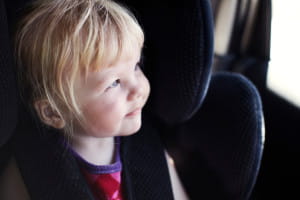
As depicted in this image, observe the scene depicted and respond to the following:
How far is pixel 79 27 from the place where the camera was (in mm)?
839

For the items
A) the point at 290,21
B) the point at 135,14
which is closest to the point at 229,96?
the point at 135,14

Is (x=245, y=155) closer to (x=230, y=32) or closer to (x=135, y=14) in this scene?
(x=135, y=14)

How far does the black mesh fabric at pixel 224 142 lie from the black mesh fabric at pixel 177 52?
101 mm

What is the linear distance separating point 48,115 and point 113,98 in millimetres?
164

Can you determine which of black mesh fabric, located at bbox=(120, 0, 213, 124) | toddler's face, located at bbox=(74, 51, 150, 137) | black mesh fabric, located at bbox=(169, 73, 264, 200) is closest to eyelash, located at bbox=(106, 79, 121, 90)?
toddler's face, located at bbox=(74, 51, 150, 137)

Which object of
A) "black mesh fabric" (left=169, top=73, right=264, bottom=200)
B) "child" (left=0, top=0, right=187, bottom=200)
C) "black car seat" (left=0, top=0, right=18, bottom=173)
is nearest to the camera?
"black car seat" (left=0, top=0, right=18, bottom=173)

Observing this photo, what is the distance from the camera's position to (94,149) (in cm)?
106

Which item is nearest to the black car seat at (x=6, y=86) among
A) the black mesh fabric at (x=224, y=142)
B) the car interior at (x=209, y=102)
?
the car interior at (x=209, y=102)

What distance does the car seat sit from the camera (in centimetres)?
90

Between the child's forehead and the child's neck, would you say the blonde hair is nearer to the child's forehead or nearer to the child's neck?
the child's forehead

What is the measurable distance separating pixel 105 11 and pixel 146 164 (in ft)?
1.46

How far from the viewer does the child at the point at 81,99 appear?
2.79 feet

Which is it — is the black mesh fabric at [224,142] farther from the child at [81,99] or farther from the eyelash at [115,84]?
the eyelash at [115,84]

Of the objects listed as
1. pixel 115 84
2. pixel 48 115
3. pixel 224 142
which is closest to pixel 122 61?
pixel 115 84
